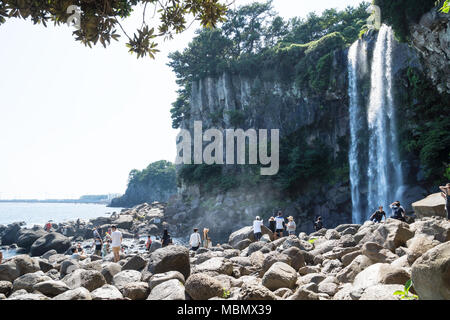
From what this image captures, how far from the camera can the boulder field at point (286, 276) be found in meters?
4.40

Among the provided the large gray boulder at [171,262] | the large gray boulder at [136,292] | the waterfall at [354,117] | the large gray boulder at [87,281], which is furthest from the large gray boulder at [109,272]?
the waterfall at [354,117]

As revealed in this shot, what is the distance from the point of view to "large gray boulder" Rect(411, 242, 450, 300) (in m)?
3.57

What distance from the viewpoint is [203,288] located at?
19.6ft

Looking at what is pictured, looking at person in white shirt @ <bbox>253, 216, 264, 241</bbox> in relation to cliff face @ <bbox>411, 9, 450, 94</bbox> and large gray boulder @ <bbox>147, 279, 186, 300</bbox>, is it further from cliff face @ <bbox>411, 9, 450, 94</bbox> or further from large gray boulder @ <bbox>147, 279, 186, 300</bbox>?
cliff face @ <bbox>411, 9, 450, 94</bbox>

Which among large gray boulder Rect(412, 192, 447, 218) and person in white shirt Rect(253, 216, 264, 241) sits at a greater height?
large gray boulder Rect(412, 192, 447, 218)

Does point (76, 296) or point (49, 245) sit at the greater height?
point (76, 296)

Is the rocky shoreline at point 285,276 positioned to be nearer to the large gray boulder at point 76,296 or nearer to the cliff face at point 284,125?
Result: the large gray boulder at point 76,296

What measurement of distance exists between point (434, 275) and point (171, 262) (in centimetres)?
579

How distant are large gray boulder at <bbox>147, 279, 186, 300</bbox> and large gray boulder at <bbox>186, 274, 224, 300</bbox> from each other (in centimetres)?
18

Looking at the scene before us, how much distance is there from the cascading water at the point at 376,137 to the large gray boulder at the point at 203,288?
23.2 m

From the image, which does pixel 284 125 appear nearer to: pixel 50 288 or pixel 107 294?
pixel 50 288

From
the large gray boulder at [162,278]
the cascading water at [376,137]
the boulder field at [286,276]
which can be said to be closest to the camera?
the boulder field at [286,276]

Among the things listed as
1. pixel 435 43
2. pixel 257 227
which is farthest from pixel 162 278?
pixel 435 43

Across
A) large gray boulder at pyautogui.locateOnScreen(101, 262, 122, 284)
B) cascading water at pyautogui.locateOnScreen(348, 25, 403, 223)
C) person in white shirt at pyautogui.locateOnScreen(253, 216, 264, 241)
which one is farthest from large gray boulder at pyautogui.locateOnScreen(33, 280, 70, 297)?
cascading water at pyautogui.locateOnScreen(348, 25, 403, 223)
